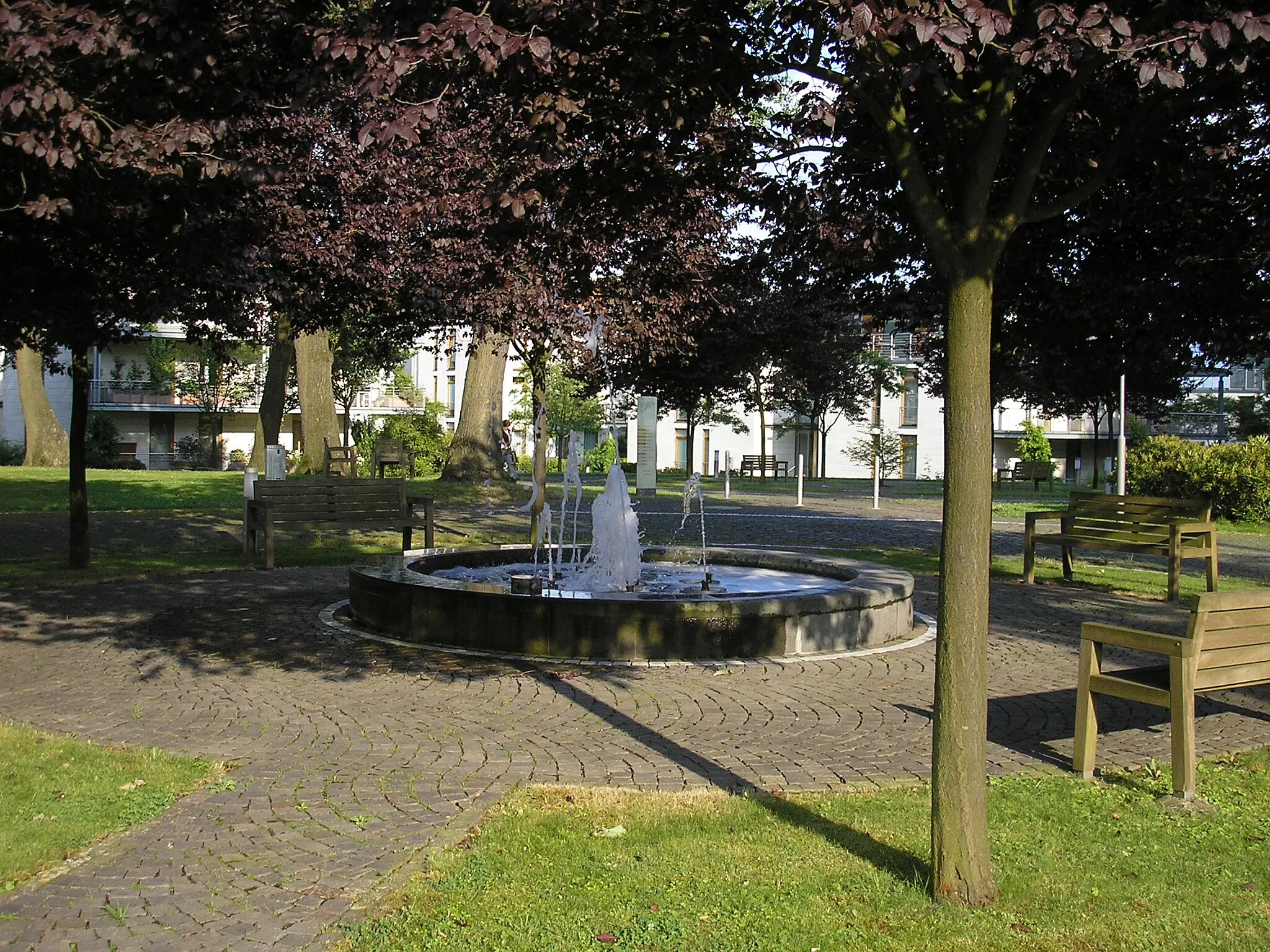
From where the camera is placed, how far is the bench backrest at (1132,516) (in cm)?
1176

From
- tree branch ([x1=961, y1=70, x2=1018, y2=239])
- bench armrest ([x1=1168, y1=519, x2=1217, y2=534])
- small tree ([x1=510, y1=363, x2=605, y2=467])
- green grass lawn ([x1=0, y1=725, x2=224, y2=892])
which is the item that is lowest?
green grass lawn ([x1=0, y1=725, x2=224, y2=892])

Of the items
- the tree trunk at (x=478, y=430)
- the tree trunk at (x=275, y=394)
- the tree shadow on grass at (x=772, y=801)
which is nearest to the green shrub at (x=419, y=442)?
the tree trunk at (x=275, y=394)

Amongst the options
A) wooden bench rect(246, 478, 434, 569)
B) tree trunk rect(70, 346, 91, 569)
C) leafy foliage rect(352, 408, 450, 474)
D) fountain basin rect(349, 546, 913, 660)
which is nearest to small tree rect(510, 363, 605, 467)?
leafy foliage rect(352, 408, 450, 474)

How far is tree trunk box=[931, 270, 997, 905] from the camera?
12.7ft

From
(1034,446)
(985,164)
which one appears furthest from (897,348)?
(985,164)

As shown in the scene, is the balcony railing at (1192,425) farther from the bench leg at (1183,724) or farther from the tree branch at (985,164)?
the tree branch at (985,164)

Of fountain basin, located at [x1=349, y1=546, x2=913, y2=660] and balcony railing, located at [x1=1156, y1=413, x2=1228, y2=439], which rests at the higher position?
balcony railing, located at [x1=1156, y1=413, x2=1228, y2=439]

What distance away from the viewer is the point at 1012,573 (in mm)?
13414

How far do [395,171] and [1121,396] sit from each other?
371 inches

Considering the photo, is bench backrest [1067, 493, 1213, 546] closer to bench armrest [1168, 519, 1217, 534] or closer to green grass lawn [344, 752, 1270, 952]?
bench armrest [1168, 519, 1217, 534]

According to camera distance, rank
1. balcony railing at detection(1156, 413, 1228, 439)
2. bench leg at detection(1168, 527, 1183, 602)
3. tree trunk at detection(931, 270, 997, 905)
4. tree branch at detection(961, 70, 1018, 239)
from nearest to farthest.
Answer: tree trunk at detection(931, 270, 997, 905)
tree branch at detection(961, 70, 1018, 239)
bench leg at detection(1168, 527, 1183, 602)
balcony railing at detection(1156, 413, 1228, 439)

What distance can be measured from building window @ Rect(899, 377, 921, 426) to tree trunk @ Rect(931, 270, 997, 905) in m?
63.6

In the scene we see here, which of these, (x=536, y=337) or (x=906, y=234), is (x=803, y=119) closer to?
(x=906, y=234)

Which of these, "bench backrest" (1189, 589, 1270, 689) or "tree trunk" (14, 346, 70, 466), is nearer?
"bench backrest" (1189, 589, 1270, 689)
